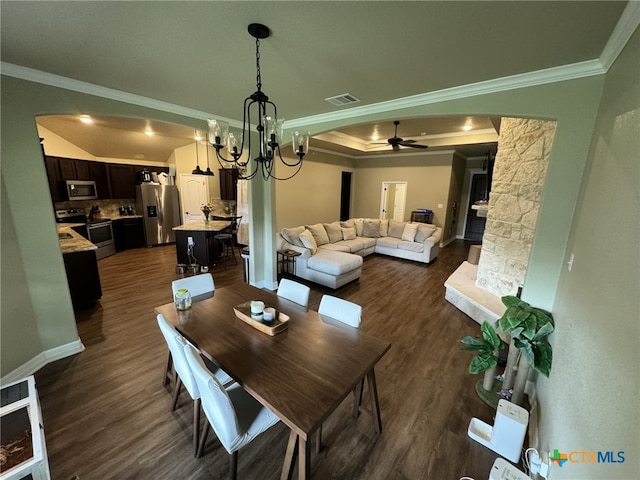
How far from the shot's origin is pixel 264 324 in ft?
5.81

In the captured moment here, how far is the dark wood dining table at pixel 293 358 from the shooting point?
1.18 meters

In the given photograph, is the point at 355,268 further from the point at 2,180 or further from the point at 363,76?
the point at 2,180

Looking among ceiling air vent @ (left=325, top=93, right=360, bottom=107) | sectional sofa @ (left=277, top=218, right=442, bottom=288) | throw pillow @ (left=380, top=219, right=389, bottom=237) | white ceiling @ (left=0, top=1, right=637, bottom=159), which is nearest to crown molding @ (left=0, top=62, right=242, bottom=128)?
white ceiling @ (left=0, top=1, right=637, bottom=159)

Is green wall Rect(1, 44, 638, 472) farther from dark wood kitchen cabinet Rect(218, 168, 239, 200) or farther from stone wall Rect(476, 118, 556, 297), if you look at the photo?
dark wood kitchen cabinet Rect(218, 168, 239, 200)

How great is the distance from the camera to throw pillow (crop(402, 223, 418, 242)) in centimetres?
642

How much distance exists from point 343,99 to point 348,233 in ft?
12.9

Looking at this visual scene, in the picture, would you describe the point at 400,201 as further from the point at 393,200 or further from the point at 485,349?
the point at 485,349

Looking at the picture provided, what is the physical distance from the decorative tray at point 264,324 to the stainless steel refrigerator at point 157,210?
20.6 ft

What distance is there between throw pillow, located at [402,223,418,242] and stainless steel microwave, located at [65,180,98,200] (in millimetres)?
7719

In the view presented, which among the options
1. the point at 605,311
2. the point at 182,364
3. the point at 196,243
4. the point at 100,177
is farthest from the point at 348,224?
the point at 100,177

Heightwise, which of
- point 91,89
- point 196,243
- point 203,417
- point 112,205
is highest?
point 91,89

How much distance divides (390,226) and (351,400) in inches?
213

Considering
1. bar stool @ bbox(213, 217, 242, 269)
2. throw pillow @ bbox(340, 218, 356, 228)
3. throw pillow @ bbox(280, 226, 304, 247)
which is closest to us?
throw pillow @ bbox(280, 226, 304, 247)

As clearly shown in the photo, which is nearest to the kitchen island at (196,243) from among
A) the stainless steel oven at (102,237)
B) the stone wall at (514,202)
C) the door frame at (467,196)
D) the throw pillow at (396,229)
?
the stainless steel oven at (102,237)
